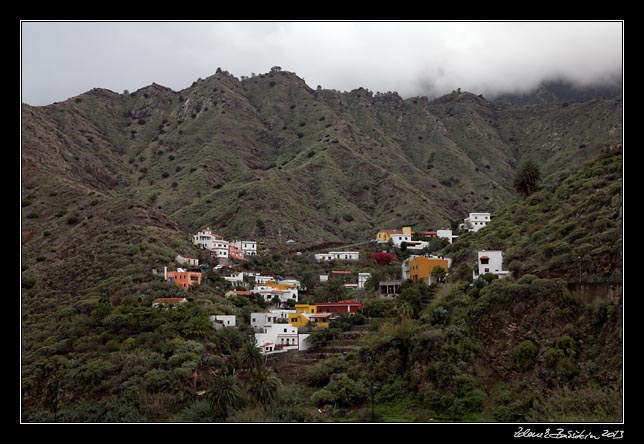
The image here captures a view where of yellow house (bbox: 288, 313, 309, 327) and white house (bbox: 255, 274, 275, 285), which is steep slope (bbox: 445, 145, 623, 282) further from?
white house (bbox: 255, 274, 275, 285)

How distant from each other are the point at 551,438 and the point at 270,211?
57705 mm

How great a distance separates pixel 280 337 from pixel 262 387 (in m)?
9.54

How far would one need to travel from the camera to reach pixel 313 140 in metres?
103

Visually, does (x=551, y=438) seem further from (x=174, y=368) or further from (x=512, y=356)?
(x=174, y=368)

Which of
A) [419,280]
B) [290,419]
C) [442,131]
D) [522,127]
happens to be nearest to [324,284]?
[419,280]

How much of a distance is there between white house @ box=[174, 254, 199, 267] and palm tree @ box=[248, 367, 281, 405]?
20394mm

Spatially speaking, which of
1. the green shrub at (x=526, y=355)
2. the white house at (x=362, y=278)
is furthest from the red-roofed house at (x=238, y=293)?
the green shrub at (x=526, y=355)

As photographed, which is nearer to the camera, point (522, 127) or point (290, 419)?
point (290, 419)

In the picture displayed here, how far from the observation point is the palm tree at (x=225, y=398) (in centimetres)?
3042

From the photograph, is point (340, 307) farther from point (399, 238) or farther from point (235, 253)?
point (399, 238)

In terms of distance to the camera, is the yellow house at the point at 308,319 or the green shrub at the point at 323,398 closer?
the green shrub at the point at 323,398

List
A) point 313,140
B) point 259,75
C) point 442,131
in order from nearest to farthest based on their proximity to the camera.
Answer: point 313,140
point 442,131
point 259,75

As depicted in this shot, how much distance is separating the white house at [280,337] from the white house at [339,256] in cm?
2155

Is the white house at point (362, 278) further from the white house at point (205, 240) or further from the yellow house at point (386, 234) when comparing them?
the white house at point (205, 240)
